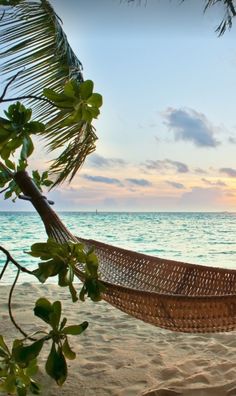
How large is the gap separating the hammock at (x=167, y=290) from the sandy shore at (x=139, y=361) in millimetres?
259

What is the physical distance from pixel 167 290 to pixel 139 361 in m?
0.29

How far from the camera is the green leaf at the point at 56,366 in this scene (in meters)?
0.51

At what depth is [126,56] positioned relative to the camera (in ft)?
28.3

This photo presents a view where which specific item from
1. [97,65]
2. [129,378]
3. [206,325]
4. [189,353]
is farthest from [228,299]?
[97,65]

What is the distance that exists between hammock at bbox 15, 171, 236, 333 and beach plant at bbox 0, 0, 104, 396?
2.5 inches

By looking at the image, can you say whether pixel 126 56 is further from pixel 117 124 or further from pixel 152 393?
pixel 152 393

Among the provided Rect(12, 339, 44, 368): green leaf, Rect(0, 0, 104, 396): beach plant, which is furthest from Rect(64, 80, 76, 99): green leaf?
Rect(12, 339, 44, 368): green leaf

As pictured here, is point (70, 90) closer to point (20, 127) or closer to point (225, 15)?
point (20, 127)

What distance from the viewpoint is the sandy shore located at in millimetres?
1396

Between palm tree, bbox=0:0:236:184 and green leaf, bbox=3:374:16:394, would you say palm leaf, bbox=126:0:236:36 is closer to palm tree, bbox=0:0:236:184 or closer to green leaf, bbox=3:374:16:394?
palm tree, bbox=0:0:236:184

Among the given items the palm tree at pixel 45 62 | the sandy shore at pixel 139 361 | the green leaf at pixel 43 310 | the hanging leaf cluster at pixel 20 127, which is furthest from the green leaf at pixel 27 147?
the palm tree at pixel 45 62

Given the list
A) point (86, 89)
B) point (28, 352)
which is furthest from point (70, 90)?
point (28, 352)

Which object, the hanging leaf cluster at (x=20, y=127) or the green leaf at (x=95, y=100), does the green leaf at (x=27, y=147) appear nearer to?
the hanging leaf cluster at (x=20, y=127)

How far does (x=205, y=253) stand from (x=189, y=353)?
787 centimetres
